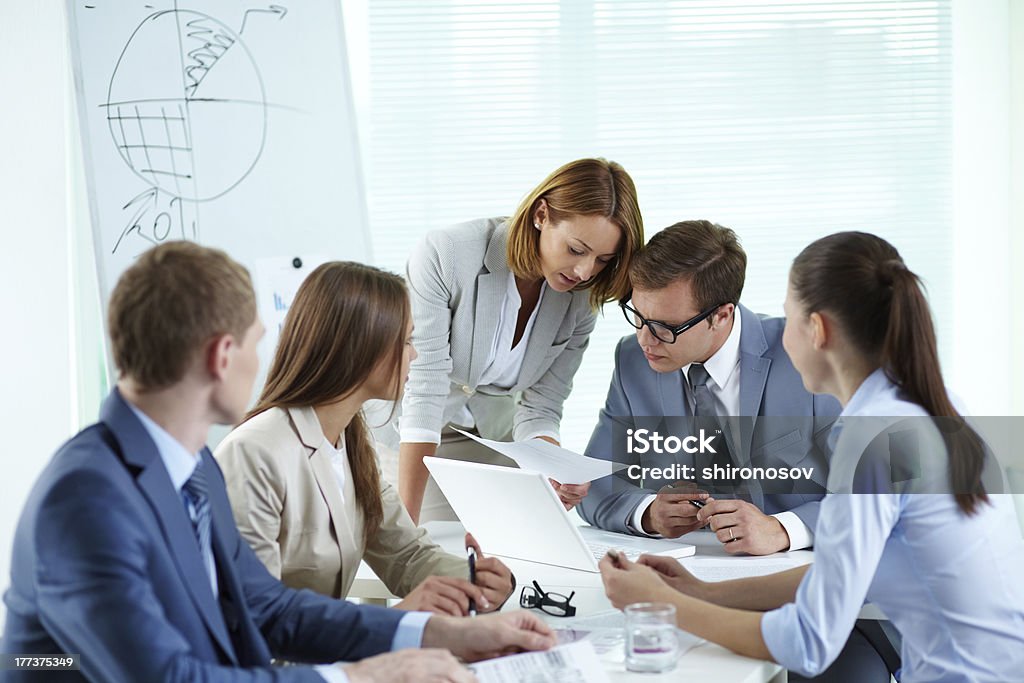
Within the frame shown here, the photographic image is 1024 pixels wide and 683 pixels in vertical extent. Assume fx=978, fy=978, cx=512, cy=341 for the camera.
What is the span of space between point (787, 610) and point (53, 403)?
8.61ft

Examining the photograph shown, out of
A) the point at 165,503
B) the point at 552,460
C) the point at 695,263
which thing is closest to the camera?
the point at 165,503

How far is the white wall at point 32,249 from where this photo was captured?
3.12m

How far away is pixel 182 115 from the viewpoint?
2729 mm

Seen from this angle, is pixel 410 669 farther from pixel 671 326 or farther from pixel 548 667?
pixel 671 326

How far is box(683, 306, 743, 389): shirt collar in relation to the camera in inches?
87.4

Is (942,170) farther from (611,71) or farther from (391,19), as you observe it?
(391,19)

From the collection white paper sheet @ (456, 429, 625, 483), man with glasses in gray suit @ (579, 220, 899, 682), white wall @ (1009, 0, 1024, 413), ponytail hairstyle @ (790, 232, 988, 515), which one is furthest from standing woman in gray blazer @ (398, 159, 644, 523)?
white wall @ (1009, 0, 1024, 413)

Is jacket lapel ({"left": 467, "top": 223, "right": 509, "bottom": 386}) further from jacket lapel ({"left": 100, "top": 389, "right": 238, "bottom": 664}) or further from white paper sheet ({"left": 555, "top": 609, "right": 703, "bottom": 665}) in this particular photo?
jacket lapel ({"left": 100, "top": 389, "right": 238, "bottom": 664})

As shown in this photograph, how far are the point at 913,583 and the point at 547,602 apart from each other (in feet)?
1.86

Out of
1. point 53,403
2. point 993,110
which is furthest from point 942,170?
point 53,403

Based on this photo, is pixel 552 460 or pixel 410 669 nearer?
pixel 410 669

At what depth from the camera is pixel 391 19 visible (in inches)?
143

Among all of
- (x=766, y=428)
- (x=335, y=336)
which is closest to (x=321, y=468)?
(x=335, y=336)

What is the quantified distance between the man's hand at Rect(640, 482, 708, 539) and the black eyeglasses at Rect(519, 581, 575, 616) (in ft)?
1.44
